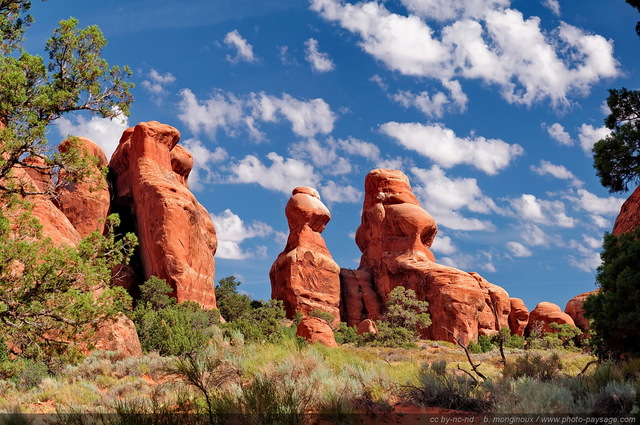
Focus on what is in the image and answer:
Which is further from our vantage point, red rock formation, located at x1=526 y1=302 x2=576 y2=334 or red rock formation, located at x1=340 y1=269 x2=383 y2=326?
red rock formation, located at x1=340 y1=269 x2=383 y2=326

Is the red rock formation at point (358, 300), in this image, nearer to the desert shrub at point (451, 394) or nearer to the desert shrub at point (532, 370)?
the desert shrub at point (532, 370)

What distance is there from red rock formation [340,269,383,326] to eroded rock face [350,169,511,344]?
1.20 meters

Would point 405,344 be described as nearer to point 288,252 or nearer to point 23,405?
point 288,252

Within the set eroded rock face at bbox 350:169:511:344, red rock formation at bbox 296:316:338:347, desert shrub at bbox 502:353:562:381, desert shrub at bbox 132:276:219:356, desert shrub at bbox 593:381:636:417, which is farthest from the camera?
eroded rock face at bbox 350:169:511:344

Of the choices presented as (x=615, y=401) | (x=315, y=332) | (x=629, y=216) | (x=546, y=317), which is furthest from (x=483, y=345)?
(x=615, y=401)

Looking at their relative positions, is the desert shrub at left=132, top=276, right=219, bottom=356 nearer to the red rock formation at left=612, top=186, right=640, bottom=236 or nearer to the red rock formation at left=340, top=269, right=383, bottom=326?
the red rock formation at left=612, top=186, right=640, bottom=236

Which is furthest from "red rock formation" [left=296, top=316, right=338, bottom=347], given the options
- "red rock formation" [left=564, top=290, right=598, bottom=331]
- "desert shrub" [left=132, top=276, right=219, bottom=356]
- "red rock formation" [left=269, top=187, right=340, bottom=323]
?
"red rock formation" [left=564, top=290, right=598, bottom=331]

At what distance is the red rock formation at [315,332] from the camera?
23797mm

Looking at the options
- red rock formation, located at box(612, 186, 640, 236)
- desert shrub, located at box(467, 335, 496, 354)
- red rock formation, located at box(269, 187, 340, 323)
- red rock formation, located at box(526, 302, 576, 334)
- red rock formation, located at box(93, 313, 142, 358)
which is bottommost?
desert shrub, located at box(467, 335, 496, 354)

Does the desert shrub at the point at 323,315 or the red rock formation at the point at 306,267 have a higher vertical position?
the red rock formation at the point at 306,267

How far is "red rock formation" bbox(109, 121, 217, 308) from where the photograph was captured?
1726 inches

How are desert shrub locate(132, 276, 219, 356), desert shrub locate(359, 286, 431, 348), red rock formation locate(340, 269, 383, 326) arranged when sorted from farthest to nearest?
red rock formation locate(340, 269, 383, 326)
desert shrub locate(359, 286, 431, 348)
desert shrub locate(132, 276, 219, 356)

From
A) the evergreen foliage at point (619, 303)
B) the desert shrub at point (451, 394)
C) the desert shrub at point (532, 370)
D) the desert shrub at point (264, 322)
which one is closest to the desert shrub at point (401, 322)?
the desert shrub at point (264, 322)

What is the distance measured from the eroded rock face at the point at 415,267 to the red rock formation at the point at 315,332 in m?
25.7
